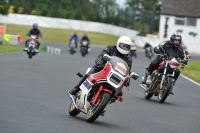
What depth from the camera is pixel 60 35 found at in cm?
7894

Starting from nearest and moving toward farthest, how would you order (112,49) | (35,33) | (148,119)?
(112,49)
(148,119)
(35,33)

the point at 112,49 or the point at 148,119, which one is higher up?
the point at 112,49

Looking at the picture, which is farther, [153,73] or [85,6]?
[85,6]

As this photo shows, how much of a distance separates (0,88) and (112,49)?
4964 millimetres

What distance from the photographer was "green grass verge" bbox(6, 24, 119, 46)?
7579 centimetres

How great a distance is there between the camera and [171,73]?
18.6 metres

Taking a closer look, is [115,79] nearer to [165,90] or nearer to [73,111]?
[73,111]

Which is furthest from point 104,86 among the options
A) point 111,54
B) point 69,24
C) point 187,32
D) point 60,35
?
point 69,24

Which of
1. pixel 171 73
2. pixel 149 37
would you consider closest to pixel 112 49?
pixel 171 73

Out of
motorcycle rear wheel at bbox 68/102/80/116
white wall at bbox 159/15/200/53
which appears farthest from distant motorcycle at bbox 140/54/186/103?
white wall at bbox 159/15/200/53

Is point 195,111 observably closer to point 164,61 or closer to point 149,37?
point 164,61

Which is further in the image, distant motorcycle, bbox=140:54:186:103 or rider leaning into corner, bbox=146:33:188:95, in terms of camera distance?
rider leaning into corner, bbox=146:33:188:95

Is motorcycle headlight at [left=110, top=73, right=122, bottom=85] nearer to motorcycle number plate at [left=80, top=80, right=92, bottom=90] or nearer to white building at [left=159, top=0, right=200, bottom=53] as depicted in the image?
motorcycle number plate at [left=80, top=80, right=92, bottom=90]

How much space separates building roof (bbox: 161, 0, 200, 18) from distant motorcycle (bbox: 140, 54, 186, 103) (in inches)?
2514
